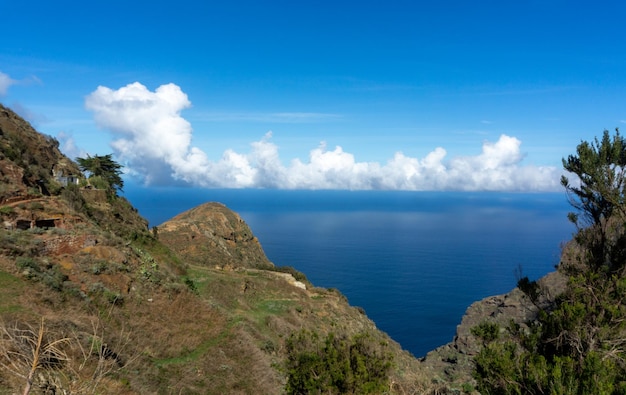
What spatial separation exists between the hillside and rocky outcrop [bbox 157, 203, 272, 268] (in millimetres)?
13844

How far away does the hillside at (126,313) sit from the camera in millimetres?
14086

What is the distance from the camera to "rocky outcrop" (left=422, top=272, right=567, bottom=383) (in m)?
53.4

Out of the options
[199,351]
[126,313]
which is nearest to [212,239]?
[126,313]

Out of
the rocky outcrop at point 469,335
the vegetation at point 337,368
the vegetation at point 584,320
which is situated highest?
the vegetation at point 584,320

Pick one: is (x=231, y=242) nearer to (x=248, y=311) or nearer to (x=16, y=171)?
(x=248, y=311)

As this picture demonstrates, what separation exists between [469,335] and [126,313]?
61160mm

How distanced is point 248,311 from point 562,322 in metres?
27.9

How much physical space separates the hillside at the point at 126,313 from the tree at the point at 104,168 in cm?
435

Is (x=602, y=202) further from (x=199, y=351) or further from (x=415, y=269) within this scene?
(x=415, y=269)

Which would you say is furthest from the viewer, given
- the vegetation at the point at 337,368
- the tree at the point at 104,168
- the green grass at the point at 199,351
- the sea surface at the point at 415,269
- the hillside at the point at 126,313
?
the sea surface at the point at 415,269

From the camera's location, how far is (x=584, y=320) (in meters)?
11.8

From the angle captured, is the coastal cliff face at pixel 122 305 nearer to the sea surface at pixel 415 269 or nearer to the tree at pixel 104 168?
the tree at pixel 104 168

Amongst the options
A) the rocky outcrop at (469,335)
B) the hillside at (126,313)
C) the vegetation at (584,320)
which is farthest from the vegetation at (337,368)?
the rocky outcrop at (469,335)

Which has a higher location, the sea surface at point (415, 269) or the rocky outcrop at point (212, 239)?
the rocky outcrop at point (212, 239)
